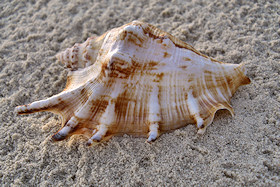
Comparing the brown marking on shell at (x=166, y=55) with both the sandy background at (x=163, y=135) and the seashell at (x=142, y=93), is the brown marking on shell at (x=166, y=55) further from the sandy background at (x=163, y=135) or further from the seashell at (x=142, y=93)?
the sandy background at (x=163, y=135)

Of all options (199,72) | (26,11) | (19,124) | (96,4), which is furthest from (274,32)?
(26,11)

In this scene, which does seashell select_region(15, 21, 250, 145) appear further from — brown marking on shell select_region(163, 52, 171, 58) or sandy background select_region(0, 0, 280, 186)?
sandy background select_region(0, 0, 280, 186)

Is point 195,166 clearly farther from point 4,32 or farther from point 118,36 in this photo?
point 4,32

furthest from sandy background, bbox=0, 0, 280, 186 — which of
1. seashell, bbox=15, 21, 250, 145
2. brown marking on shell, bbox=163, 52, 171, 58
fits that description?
brown marking on shell, bbox=163, 52, 171, 58

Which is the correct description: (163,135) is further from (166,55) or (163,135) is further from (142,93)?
(166,55)

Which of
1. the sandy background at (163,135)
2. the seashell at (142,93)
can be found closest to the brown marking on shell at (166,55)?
the seashell at (142,93)
